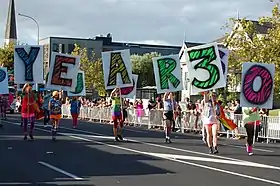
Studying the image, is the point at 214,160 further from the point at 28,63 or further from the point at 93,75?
the point at 93,75

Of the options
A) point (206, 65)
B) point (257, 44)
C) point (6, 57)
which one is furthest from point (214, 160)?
point (6, 57)

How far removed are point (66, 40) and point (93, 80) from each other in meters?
41.2

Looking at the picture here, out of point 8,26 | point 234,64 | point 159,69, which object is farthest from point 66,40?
point 159,69

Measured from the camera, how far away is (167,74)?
81.7 feet

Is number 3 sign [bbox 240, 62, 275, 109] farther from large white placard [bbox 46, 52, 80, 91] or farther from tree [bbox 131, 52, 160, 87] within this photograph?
tree [bbox 131, 52, 160, 87]

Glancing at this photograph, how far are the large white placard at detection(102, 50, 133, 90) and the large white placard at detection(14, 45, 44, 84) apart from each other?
8.52 ft

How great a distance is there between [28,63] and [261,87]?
9.39 metres

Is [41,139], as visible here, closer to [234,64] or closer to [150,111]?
[150,111]

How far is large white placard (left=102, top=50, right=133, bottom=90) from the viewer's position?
24.1 m

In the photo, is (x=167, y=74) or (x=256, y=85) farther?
(x=167, y=74)

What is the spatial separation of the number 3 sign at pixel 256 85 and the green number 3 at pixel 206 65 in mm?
1062

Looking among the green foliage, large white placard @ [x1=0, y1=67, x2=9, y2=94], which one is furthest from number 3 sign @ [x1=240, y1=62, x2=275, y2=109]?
the green foliage

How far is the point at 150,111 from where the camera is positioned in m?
34.8

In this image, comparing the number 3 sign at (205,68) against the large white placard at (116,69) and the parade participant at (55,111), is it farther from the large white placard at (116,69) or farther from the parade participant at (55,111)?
the large white placard at (116,69)
